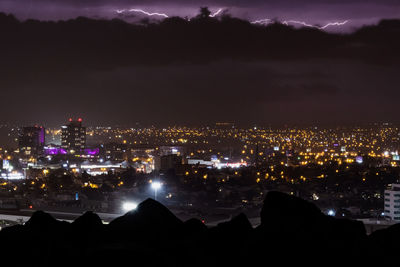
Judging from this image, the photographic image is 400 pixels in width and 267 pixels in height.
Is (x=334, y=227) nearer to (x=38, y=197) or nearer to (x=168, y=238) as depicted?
(x=168, y=238)

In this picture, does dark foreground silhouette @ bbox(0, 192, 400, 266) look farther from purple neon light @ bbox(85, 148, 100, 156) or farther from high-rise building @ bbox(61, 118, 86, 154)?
high-rise building @ bbox(61, 118, 86, 154)

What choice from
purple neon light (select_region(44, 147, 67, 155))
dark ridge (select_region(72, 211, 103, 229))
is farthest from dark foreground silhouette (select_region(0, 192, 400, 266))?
purple neon light (select_region(44, 147, 67, 155))

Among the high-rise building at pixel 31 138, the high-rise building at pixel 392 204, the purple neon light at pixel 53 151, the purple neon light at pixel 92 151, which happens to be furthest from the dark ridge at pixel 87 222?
the high-rise building at pixel 31 138

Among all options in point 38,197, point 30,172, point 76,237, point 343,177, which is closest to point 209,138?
point 30,172

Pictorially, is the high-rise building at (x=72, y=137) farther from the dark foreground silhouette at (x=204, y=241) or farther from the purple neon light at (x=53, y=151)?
the dark foreground silhouette at (x=204, y=241)

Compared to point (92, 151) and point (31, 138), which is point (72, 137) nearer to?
point (31, 138)

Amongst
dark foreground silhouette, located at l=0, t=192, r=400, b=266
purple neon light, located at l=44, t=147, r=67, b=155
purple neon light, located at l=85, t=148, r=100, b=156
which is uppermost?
dark foreground silhouette, located at l=0, t=192, r=400, b=266
